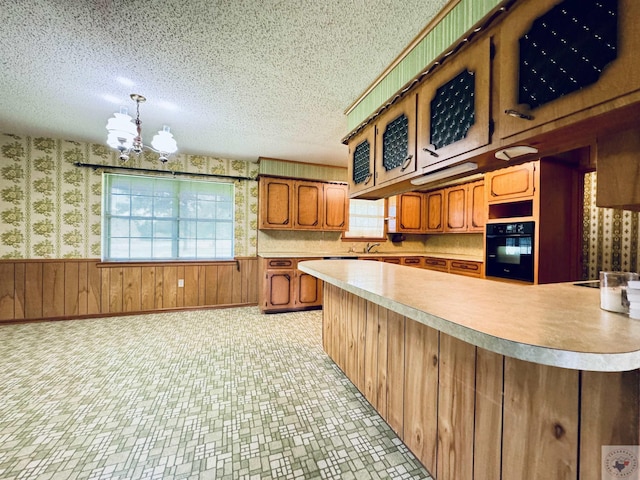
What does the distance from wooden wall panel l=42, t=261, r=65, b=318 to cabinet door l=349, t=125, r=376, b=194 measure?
4.34 metres

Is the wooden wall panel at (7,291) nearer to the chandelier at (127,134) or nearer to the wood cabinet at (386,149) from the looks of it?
the chandelier at (127,134)

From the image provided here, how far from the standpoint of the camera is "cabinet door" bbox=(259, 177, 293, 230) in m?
4.44

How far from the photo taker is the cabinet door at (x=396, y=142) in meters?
1.74

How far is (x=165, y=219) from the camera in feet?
14.1

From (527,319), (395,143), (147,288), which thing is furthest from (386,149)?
(147,288)

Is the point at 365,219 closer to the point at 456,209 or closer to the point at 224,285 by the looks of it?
the point at 456,209

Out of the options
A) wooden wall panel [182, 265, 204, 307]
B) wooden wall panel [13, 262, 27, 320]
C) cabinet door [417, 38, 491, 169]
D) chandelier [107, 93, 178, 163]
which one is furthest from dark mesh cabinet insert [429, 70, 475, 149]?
wooden wall panel [13, 262, 27, 320]

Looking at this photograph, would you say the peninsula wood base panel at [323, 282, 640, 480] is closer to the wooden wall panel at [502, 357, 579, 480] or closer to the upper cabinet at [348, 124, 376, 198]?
the wooden wall panel at [502, 357, 579, 480]

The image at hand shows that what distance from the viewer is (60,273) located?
3768 millimetres

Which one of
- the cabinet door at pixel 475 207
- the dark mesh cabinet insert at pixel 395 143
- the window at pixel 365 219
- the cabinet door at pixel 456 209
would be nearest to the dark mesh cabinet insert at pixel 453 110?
the dark mesh cabinet insert at pixel 395 143

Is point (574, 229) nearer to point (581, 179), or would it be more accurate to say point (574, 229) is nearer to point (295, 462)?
point (581, 179)

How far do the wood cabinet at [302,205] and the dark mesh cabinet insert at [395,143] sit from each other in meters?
2.69

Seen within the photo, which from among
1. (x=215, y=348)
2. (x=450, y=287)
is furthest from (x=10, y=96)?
(x=450, y=287)

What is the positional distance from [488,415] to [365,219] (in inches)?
175
